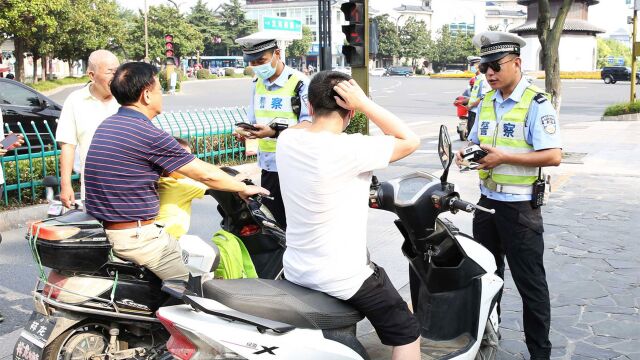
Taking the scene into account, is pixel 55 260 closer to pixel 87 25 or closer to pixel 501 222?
pixel 501 222

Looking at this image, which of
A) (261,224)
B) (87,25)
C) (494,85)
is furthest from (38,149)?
(87,25)

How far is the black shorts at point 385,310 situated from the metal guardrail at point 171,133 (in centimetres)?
490

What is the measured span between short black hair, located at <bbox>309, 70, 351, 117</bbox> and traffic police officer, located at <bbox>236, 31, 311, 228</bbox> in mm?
2332

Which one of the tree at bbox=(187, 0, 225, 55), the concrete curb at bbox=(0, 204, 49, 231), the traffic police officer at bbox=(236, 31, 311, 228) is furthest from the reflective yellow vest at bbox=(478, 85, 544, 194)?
the tree at bbox=(187, 0, 225, 55)

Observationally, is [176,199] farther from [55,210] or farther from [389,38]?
[389,38]

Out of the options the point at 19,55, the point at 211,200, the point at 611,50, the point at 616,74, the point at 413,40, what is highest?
the point at 413,40

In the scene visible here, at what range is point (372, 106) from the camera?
280 cm

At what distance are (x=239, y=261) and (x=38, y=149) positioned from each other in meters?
5.50

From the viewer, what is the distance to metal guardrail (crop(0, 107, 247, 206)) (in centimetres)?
798

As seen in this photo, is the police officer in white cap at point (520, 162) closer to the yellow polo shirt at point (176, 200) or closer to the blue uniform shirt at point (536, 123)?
the blue uniform shirt at point (536, 123)

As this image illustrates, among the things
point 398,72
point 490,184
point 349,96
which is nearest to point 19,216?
point 490,184

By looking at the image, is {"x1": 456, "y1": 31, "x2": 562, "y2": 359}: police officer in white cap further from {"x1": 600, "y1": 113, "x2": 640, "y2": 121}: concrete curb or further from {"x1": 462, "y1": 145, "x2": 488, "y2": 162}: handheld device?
{"x1": 600, "y1": 113, "x2": 640, "y2": 121}: concrete curb

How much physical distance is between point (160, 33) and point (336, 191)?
62.2 metres

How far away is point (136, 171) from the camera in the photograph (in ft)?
10.6
